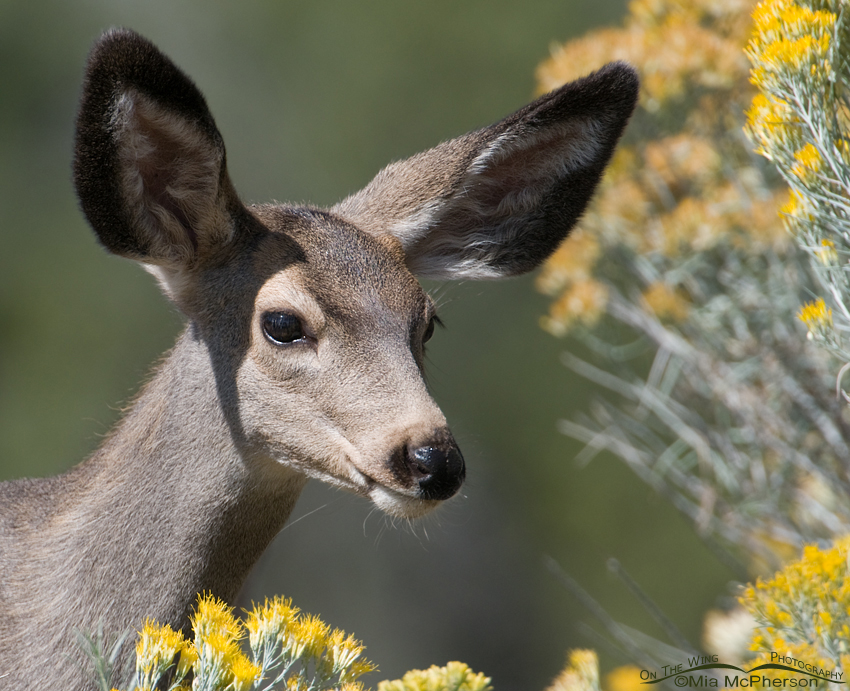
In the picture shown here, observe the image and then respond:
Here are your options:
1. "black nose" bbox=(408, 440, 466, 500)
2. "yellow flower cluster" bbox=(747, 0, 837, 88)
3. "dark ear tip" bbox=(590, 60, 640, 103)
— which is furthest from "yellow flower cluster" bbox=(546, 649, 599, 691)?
"dark ear tip" bbox=(590, 60, 640, 103)

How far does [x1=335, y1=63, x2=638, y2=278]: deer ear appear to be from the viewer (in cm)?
404

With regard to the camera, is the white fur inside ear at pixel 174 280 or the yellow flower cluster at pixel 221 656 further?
the white fur inside ear at pixel 174 280

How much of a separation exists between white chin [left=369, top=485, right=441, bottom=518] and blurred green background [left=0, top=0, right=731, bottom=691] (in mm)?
14892

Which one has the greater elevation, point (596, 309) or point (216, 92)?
point (596, 309)

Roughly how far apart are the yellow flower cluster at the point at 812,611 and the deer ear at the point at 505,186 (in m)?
1.91

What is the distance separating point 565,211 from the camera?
14.7 ft

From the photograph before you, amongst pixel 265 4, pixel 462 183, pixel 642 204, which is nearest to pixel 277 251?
pixel 462 183

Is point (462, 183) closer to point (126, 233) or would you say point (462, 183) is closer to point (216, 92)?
point (126, 233)

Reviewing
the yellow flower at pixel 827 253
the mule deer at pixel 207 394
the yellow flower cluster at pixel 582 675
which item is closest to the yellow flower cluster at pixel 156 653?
the mule deer at pixel 207 394

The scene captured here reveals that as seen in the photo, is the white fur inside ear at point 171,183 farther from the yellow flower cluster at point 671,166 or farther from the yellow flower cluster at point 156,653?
the yellow flower cluster at point 671,166

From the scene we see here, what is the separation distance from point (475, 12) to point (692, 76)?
51.4ft

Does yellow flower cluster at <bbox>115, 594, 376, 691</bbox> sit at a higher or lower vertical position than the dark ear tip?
lower

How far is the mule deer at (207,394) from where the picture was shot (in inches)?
127

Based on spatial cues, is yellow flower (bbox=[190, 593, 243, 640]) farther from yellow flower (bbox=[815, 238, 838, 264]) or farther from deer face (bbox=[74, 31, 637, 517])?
yellow flower (bbox=[815, 238, 838, 264])
